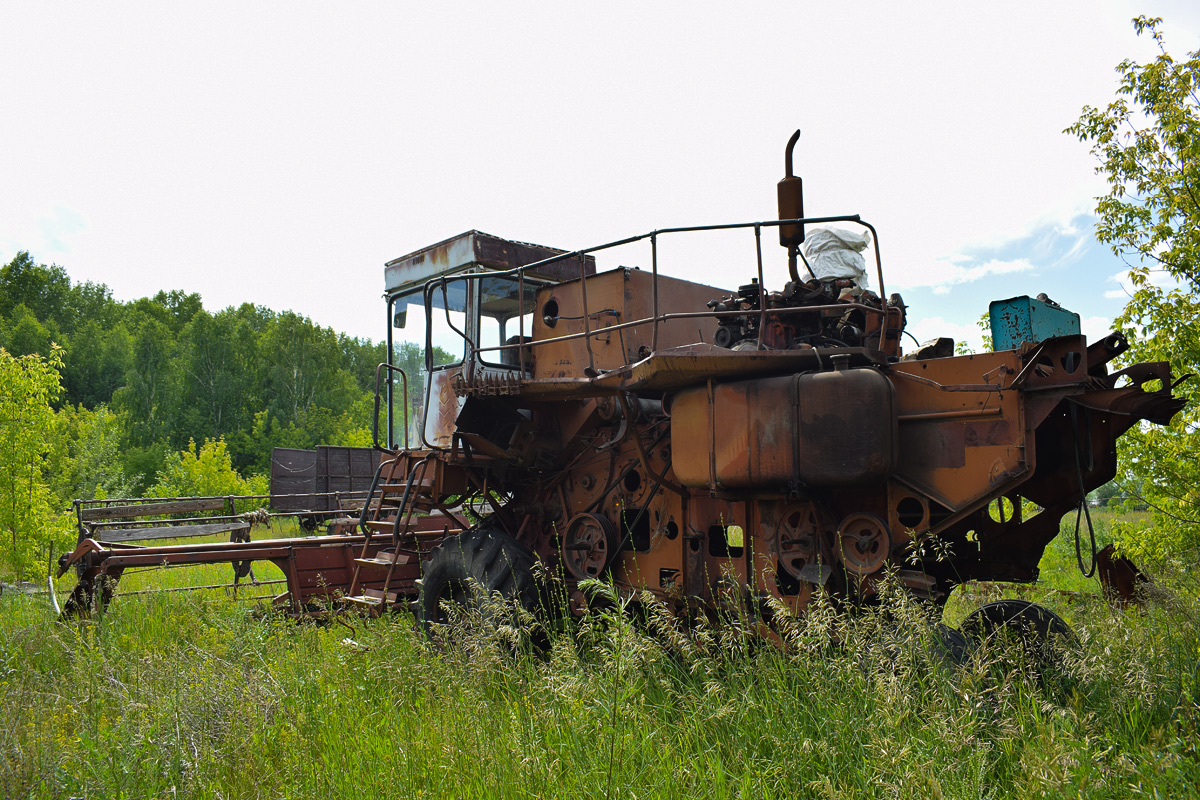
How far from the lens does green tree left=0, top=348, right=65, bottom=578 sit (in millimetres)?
11023

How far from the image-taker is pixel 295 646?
6.06 meters

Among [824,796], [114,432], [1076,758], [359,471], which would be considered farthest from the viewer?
[114,432]

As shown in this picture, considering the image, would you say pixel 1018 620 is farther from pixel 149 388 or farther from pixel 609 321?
pixel 149 388

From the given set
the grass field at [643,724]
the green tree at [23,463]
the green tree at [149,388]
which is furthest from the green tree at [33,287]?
the grass field at [643,724]

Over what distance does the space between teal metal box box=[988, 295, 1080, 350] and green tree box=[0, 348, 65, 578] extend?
1272 centimetres

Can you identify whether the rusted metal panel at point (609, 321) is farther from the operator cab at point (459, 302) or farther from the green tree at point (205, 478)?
the green tree at point (205, 478)

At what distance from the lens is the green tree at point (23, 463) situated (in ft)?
36.2

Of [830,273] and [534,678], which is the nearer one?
[534,678]

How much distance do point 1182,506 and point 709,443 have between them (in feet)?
18.1

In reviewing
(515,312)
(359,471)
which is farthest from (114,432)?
(515,312)

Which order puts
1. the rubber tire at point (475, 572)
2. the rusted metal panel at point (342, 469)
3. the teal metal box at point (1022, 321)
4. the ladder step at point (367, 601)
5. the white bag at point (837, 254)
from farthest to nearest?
the rusted metal panel at point (342, 469), the ladder step at point (367, 601), the rubber tire at point (475, 572), the white bag at point (837, 254), the teal metal box at point (1022, 321)

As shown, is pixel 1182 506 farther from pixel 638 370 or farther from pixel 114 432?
pixel 114 432

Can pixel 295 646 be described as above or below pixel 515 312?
below

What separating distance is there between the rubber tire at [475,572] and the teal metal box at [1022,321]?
12.1 feet
